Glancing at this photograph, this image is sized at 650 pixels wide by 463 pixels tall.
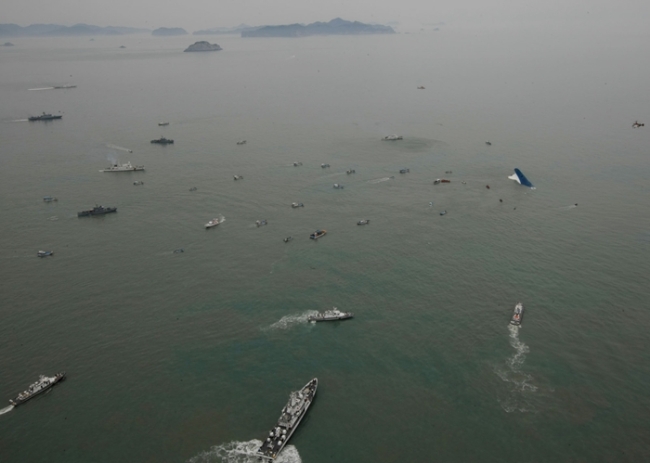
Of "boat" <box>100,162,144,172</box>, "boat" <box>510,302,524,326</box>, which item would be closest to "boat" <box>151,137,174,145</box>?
"boat" <box>100,162,144,172</box>

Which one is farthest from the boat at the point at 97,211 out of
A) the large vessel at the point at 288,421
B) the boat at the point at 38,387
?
the large vessel at the point at 288,421

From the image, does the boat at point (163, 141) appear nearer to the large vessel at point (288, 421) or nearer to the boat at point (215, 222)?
the boat at point (215, 222)

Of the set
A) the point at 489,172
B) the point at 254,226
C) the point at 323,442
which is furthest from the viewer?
the point at 489,172

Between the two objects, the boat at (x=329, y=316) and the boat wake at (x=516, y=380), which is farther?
the boat at (x=329, y=316)

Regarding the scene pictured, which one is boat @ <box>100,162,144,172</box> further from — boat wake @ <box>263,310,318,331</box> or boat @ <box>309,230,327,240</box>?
boat wake @ <box>263,310,318,331</box>

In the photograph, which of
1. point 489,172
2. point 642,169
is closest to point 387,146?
point 489,172

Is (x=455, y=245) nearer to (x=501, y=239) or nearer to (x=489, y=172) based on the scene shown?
(x=501, y=239)
